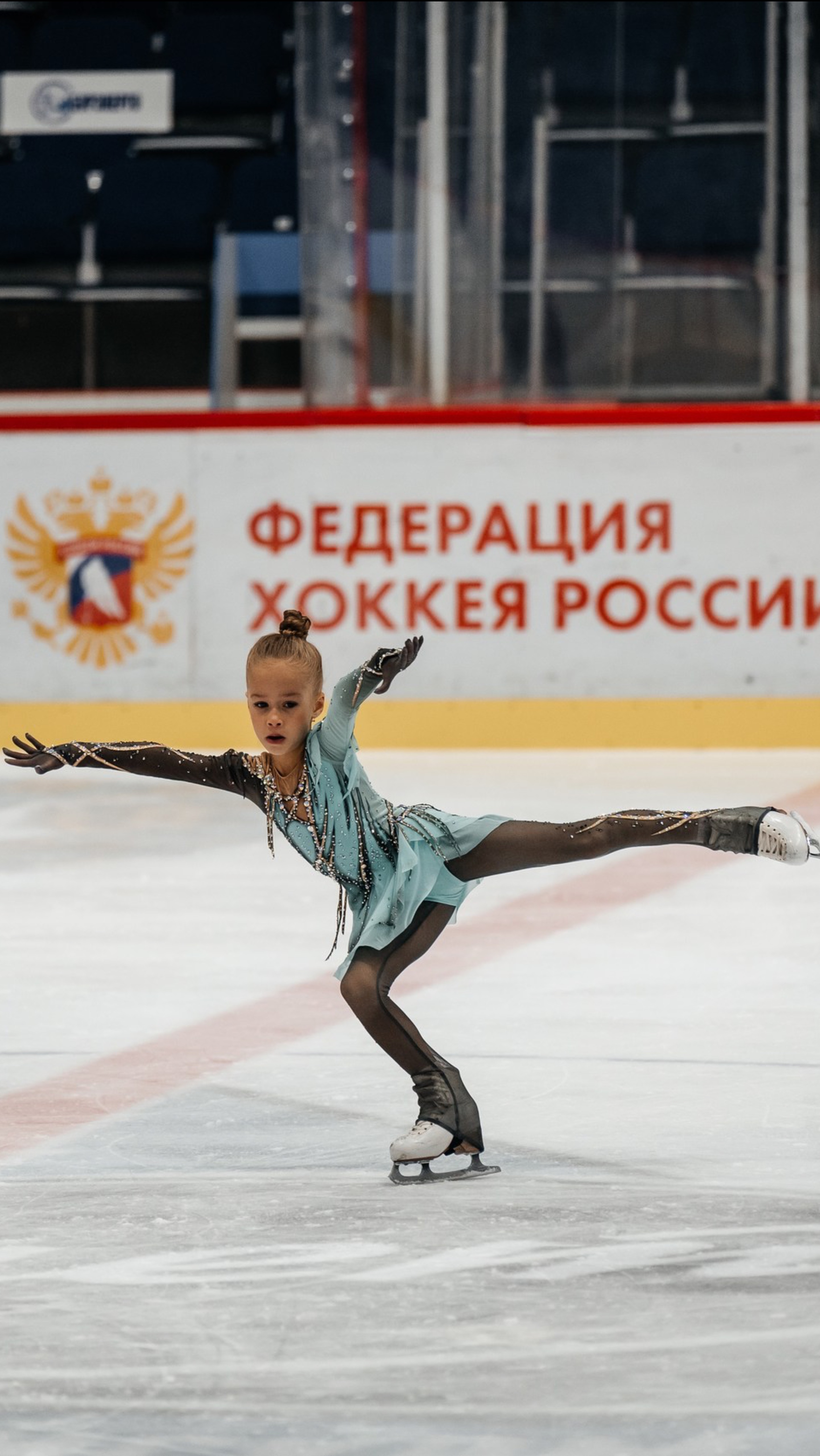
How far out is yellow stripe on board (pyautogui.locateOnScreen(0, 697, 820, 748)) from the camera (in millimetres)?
9164

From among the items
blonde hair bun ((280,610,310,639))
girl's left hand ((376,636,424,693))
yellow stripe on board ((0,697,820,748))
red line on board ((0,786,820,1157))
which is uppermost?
blonde hair bun ((280,610,310,639))

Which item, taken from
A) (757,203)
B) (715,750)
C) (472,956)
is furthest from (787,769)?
(472,956)

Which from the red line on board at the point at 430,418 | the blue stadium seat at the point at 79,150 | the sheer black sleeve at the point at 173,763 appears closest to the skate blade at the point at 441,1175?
the sheer black sleeve at the point at 173,763

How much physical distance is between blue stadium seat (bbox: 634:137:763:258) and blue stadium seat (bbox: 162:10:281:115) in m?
3.69

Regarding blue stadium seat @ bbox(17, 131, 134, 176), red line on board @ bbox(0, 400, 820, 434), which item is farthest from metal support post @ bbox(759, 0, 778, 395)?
blue stadium seat @ bbox(17, 131, 134, 176)

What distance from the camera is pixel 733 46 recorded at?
9.77 meters

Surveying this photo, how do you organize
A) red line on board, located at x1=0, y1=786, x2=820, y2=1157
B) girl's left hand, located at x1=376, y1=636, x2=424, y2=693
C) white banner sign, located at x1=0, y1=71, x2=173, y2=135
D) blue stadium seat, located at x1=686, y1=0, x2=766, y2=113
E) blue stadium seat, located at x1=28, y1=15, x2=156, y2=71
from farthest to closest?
1. blue stadium seat, located at x1=28, y1=15, x2=156, y2=71
2. white banner sign, located at x1=0, y1=71, x2=173, y2=135
3. blue stadium seat, located at x1=686, y1=0, x2=766, y2=113
4. red line on board, located at x1=0, y1=786, x2=820, y2=1157
5. girl's left hand, located at x1=376, y1=636, x2=424, y2=693

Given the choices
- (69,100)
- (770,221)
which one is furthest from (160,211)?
(770,221)

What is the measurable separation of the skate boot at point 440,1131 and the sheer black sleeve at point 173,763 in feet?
1.67

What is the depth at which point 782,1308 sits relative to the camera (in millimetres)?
2578

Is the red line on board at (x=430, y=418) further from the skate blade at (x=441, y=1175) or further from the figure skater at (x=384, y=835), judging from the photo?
the skate blade at (x=441, y=1175)

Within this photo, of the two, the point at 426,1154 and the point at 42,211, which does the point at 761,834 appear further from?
the point at 42,211

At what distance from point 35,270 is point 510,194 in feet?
12.6

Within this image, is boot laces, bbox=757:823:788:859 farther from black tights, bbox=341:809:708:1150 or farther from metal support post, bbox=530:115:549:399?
metal support post, bbox=530:115:549:399
